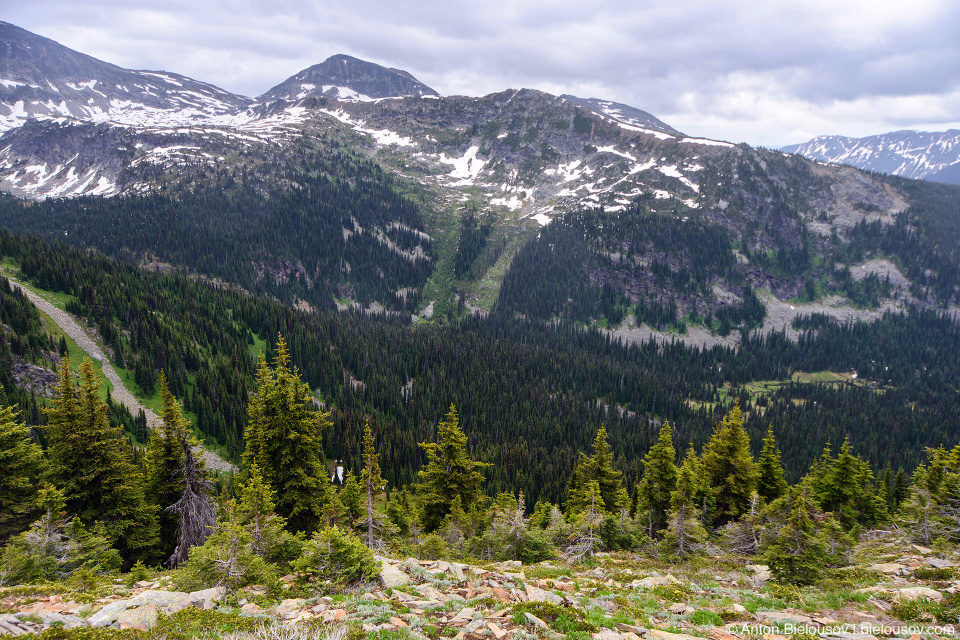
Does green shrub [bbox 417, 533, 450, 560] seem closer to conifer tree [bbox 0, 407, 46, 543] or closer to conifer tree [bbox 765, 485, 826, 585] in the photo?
conifer tree [bbox 765, 485, 826, 585]

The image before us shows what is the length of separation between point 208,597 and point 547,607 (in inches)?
Answer: 429

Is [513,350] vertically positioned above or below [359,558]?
below

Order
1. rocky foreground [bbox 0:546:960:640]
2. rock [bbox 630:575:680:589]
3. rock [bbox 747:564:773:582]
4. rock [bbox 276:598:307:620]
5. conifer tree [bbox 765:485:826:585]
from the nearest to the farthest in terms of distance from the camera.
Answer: rocky foreground [bbox 0:546:960:640] < rock [bbox 276:598:307:620] < conifer tree [bbox 765:485:826:585] < rock [bbox 630:575:680:589] < rock [bbox 747:564:773:582]

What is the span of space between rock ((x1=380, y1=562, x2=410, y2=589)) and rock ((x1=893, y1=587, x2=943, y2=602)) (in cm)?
1688

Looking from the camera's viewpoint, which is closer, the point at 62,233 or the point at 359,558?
the point at 359,558

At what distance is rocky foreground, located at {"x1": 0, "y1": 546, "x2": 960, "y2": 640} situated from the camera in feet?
36.0

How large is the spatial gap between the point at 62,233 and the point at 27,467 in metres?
250

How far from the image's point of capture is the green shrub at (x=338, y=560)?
1505cm

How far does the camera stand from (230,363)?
102 meters

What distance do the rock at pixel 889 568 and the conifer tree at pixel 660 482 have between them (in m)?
14.2

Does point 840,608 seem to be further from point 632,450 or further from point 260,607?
point 632,450

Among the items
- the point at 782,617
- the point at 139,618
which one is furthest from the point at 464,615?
the point at 782,617

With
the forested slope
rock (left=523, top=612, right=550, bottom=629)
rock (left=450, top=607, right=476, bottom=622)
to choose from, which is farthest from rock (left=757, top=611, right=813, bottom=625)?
the forested slope

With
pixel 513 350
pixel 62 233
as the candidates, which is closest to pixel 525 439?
pixel 513 350
